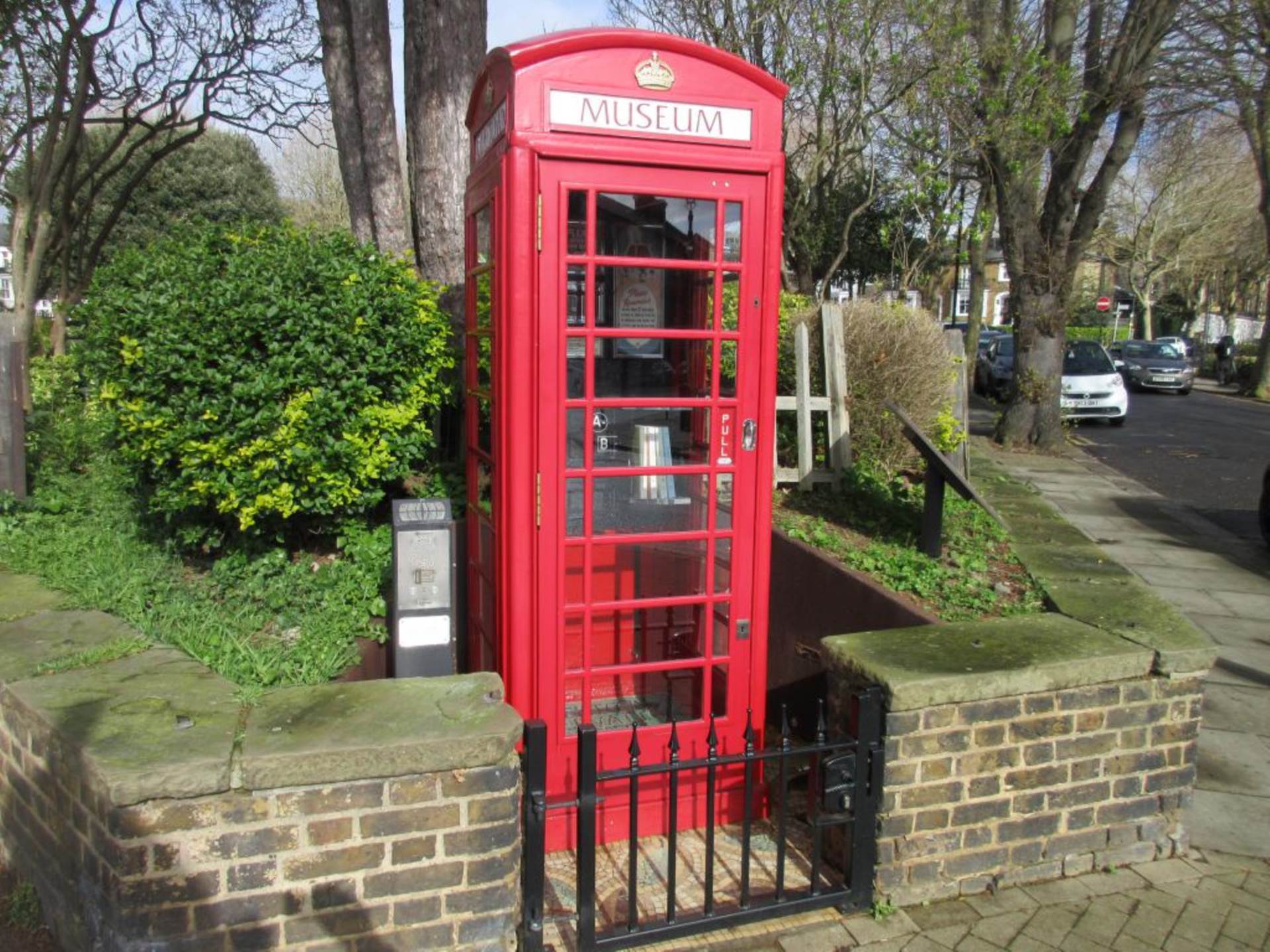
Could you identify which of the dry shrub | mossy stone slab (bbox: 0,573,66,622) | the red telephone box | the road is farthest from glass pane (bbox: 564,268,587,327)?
the road

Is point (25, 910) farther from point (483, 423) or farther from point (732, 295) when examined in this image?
point (732, 295)

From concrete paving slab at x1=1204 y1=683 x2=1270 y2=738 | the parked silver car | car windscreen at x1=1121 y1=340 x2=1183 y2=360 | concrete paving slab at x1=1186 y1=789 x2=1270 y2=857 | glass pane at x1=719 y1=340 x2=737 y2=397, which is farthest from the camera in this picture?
car windscreen at x1=1121 y1=340 x2=1183 y2=360

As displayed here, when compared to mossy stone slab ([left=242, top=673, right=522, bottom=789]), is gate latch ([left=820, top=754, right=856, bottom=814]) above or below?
below

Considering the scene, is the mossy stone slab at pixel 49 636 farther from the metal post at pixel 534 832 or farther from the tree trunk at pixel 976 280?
the tree trunk at pixel 976 280

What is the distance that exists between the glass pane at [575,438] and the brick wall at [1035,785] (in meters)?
1.46

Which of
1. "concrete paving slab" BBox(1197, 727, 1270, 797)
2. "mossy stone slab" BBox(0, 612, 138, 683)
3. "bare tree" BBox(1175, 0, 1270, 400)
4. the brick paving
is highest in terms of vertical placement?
"bare tree" BBox(1175, 0, 1270, 400)

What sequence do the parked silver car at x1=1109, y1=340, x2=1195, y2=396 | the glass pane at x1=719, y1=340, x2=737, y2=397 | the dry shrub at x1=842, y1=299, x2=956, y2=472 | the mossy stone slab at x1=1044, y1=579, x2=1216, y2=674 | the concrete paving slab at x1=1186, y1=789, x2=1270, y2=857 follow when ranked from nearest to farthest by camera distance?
the mossy stone slab at x1=1044, y1=579, x2=1216, y2=674, the glass pane at x1=719, y1=340, x2=737, y2=397, the concrete paving slab at x1=1186, y1=789, x2=1270, y2=857, the dry shrub at x1=842, y1=299, x2=956, y2=472, the parked silver car at x1=1109, y1=340, x2=1195, y2=396

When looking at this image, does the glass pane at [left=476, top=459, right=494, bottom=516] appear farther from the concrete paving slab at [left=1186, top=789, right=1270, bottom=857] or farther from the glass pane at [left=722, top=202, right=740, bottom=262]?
the concrete paving slab at [left=1186, top=789, right=1270, bottom=857]

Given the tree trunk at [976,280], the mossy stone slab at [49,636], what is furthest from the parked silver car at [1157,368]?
the mossy stone slab at [49,636]

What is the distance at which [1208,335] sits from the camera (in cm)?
4719

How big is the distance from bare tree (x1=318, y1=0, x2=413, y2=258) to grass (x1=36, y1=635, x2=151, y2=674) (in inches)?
134

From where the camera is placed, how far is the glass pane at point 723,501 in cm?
378

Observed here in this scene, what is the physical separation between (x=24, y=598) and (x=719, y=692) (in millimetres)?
3110

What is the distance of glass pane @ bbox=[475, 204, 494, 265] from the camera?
12.3 feet
